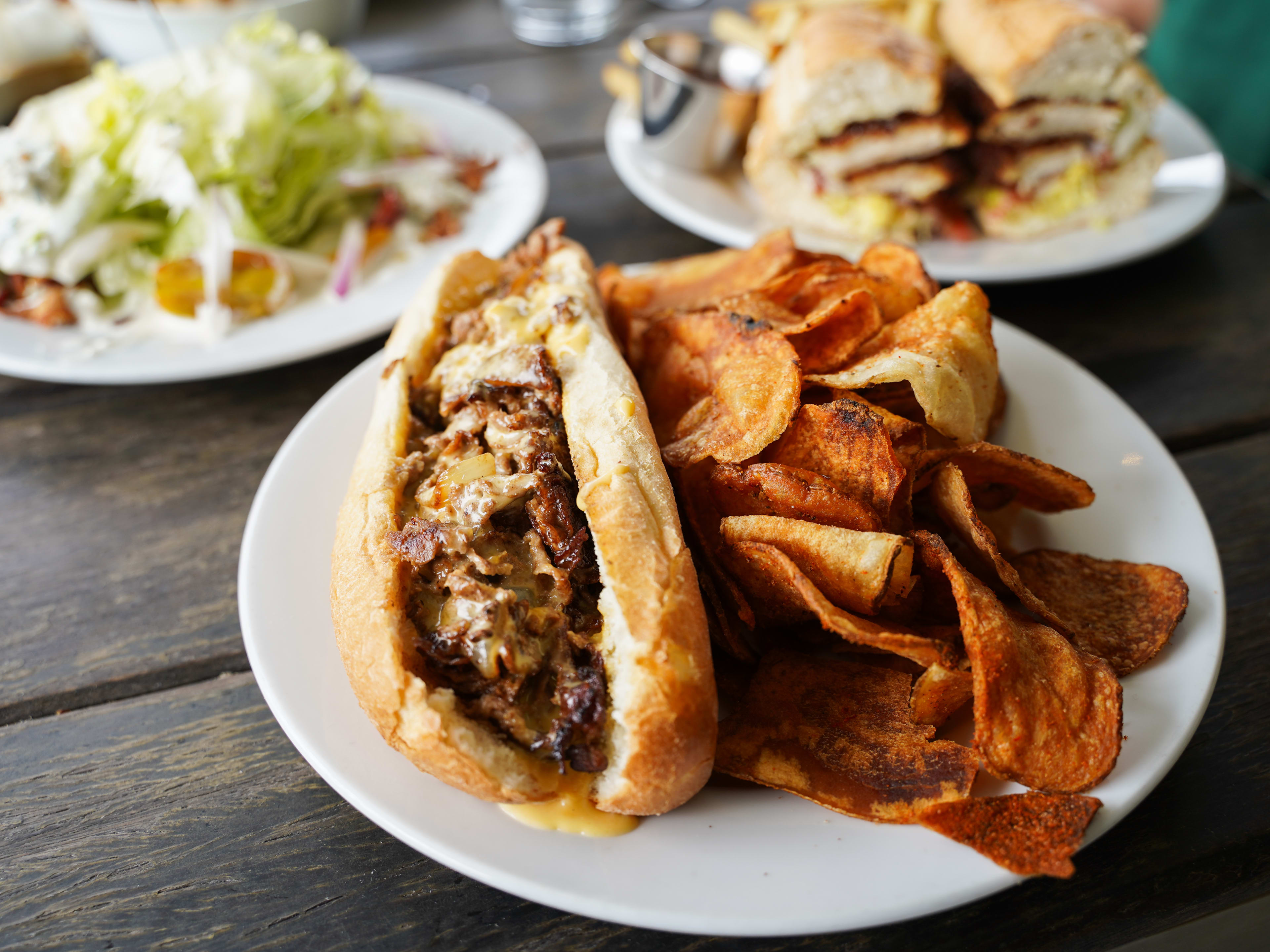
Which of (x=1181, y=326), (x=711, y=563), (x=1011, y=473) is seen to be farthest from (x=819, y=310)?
(x=1181, y=326)

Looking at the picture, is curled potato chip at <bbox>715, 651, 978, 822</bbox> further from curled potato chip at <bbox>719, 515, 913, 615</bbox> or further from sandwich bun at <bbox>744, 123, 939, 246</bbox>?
sandwich bun at <bbox>744, 123, 939, 246</bbox>

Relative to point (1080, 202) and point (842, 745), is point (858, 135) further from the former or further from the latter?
point (842, 745)

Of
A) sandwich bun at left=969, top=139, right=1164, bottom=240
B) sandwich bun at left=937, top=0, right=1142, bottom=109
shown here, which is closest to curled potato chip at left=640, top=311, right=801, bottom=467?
sandwich bun at left=969, top=139, right=1164, bottom=240

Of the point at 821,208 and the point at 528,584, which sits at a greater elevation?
the point at 528,584

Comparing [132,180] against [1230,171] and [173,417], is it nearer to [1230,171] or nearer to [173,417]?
[173,417]

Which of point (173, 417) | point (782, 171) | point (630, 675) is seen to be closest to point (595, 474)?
point (630, 675)

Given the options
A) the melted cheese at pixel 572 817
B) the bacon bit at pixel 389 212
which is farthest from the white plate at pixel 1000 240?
the melted cheese at pixel 572 817
